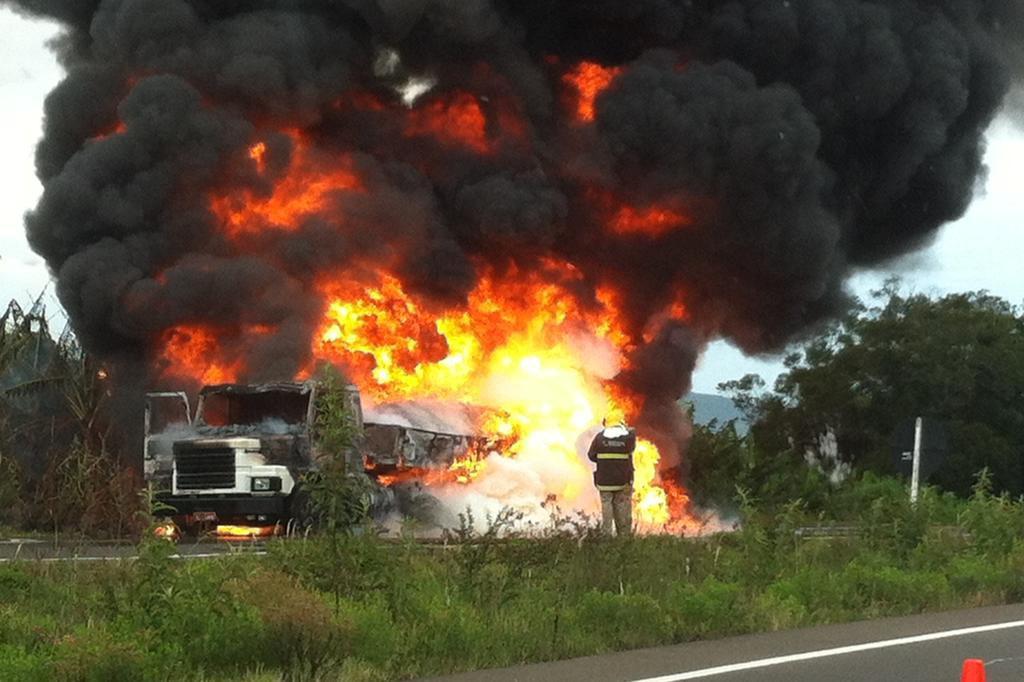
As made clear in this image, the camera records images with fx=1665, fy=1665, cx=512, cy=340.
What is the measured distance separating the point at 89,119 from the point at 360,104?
18.0ft

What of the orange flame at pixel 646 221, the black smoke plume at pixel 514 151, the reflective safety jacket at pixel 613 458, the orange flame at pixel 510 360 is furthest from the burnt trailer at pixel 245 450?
the orange flame at pixel 646 221

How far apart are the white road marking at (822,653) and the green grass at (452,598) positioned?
1197 millimetres

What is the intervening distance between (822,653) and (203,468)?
14.7 metres

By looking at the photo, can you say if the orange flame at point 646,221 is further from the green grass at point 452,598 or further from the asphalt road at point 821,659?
the asphalt road at point 821,659

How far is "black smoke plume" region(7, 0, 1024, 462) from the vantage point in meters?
31.1

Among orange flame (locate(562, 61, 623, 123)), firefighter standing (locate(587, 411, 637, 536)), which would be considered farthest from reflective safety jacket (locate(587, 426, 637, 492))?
orange flame (locate(562, 61, 623, 123))

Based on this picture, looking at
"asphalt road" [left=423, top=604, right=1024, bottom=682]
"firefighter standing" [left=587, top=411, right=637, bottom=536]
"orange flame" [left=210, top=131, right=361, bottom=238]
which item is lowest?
"asphalt road" [left=423, top=604, right=1024, bottom=682]

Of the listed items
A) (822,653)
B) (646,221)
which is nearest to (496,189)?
(646,221)

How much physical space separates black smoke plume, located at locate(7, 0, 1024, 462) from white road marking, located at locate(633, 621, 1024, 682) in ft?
55.3

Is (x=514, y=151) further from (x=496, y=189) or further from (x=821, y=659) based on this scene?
(x=821, y=659)

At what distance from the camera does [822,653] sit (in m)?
11.7

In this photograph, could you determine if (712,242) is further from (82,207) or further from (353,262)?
(82,207)

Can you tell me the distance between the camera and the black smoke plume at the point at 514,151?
31125 millimetres

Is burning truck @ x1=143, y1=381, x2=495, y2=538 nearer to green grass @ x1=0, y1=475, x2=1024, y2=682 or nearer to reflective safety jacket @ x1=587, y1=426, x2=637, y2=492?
reflective safety jacket @ x1=587, y1=426, x2=637, y2=492
